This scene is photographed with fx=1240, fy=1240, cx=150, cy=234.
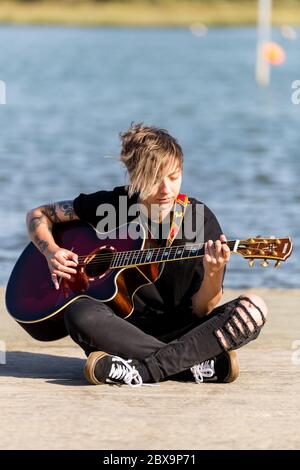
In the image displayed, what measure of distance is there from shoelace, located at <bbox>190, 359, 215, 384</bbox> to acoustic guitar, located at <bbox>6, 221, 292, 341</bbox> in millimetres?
341

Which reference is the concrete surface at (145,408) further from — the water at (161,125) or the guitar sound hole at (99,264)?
the water at (161,125)

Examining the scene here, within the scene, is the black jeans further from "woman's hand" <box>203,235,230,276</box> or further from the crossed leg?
"woman's hand" <box>203,235,230,276</box>

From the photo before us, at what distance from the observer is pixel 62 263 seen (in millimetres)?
4781

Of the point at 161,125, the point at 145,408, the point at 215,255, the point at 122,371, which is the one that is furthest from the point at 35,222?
the point at 161,125

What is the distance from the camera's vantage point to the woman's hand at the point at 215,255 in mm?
4398

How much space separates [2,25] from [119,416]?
228 ft

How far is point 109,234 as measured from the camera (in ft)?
16.0

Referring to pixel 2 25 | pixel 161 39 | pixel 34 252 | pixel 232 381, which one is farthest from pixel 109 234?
pixel 2 25

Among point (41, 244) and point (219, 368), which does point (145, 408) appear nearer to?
point (219, 368)

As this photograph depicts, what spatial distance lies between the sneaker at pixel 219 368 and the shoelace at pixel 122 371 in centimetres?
23

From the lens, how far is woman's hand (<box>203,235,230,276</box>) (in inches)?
173

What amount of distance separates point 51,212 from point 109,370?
29.8 inches

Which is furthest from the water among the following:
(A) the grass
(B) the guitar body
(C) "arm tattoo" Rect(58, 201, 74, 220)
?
(A) the grass
